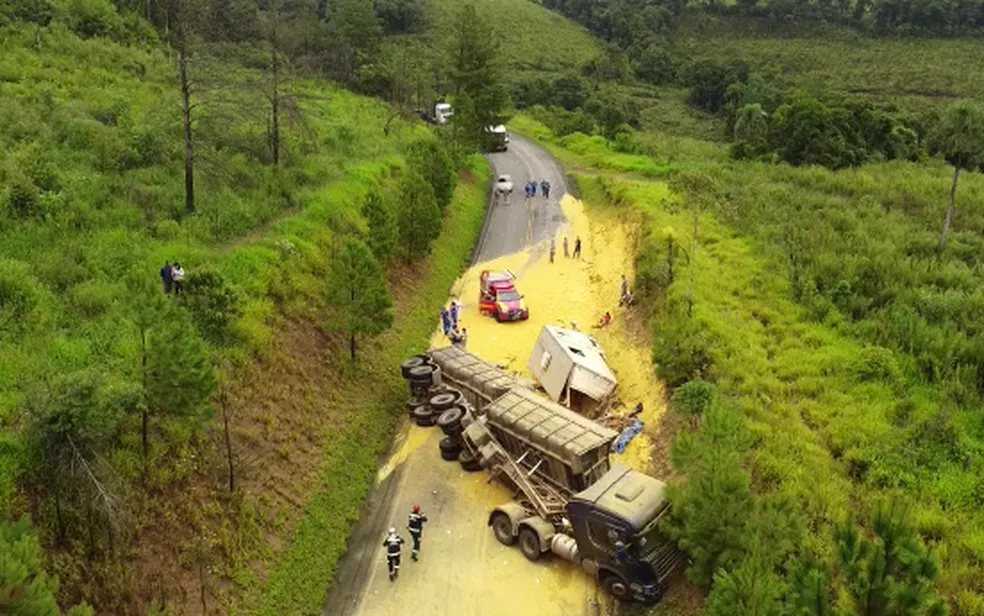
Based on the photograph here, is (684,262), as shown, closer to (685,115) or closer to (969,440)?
(969,440)

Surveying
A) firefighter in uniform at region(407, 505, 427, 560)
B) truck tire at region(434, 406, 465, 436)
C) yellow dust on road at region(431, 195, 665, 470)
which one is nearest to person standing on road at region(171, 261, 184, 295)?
truck tire at region(434, 406, 465, 436)

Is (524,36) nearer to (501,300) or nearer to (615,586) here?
(501,300)

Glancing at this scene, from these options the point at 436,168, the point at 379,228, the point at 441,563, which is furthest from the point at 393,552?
the point at 436,168

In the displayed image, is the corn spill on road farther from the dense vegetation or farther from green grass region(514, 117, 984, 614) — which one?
green grass region(514, 117, 984, 614)

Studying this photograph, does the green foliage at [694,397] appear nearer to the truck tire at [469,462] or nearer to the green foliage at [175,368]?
the truck tire at [469,462]

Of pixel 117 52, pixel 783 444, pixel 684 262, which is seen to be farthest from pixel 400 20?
pixel 783 444

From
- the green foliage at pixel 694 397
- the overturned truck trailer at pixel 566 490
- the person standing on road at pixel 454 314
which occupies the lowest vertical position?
the person standing on road at pixel 454 314

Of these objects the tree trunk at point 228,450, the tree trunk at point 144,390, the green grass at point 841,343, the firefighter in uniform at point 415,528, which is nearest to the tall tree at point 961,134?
the green grass at point 841,343

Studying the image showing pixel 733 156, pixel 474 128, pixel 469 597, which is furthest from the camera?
pixel 733 156
